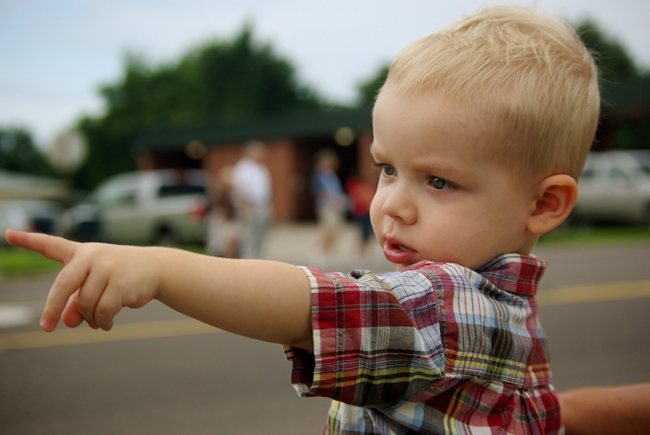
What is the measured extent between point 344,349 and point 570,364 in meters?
4.48

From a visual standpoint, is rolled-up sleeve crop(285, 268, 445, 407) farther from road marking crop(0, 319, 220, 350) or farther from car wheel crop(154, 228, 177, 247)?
car wheel crop(154, 228, 177, 247)

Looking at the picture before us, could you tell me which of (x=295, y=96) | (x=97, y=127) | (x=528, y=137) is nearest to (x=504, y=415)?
(x=528, y=137)

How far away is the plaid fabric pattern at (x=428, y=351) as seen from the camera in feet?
2.82

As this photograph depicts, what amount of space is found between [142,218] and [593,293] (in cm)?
1072

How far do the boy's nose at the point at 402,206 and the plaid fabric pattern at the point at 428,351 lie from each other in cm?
9

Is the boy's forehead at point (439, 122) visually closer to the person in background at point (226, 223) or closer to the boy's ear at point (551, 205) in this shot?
the boy's ear at point (551, 205)

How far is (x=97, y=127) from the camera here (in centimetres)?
5822

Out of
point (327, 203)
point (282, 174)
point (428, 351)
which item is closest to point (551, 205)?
point (428, 351)

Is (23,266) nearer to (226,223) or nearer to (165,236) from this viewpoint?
(226,223)

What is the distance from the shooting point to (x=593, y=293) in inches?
304

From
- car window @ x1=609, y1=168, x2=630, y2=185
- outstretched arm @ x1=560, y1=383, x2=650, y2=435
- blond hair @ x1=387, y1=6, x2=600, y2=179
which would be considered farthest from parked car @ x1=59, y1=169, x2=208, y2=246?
blond hair @ x1=387, y1=6, x2=600, y2=179

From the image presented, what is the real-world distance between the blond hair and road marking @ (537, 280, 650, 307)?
642cm

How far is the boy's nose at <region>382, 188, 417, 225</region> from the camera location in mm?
1023

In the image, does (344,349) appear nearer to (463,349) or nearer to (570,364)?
(463,349)
